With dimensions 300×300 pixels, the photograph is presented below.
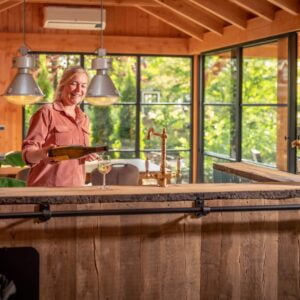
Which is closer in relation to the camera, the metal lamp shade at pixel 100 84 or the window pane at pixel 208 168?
the metal lamp shade at pixel 100 84

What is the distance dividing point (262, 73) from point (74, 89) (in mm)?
4372

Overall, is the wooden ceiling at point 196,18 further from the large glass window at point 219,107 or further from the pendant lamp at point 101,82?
the pendant lamp at point 101,82

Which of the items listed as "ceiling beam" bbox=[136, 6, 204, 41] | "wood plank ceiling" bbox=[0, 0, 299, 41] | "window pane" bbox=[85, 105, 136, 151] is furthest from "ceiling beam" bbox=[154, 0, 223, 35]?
"window pane" bbox=[85, 105, 136, 151]

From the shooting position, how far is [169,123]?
1085cm

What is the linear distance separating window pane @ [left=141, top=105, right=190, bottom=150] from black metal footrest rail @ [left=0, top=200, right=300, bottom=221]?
24.1 ft

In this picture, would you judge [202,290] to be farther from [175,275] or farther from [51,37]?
[51,37]

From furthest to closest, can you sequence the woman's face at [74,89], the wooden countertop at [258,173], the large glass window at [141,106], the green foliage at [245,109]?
the large glass window at [141,106] → the green foliage at [245,109] → the woman's face at [74,89] → the wooden countertop at [258,173]

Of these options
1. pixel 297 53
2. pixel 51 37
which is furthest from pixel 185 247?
pixel 51 37

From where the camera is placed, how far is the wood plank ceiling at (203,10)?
7695mm

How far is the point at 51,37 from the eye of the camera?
33.4 feet

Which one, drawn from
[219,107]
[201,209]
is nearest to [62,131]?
[201,209]

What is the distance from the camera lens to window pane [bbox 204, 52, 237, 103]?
938 centimetres

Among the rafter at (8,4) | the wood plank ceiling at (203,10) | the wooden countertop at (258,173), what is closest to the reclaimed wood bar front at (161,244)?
the wooden countertop at (258,173)

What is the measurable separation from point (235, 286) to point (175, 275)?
0.31 metres
